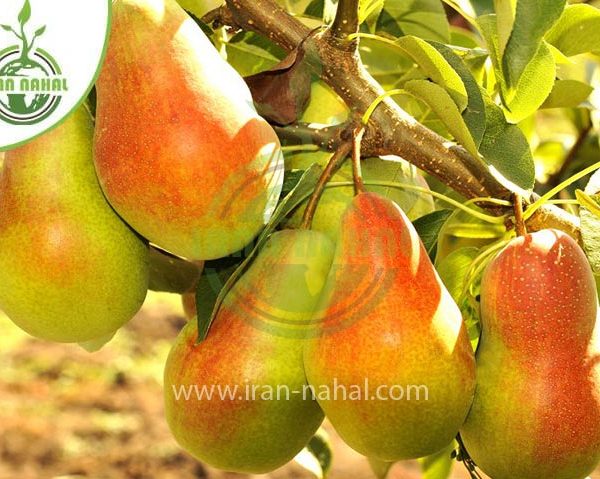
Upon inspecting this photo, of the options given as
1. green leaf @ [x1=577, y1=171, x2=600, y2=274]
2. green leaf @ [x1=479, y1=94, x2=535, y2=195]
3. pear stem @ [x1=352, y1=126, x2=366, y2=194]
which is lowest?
green leaf @ [x1=577, y1=171, x2=600, y2=274]

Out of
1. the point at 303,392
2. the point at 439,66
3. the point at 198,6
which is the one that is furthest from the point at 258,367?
the point at 198,6

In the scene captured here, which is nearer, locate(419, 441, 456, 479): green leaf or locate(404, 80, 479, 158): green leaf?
locate(404, 80, 479, 158): green leaf

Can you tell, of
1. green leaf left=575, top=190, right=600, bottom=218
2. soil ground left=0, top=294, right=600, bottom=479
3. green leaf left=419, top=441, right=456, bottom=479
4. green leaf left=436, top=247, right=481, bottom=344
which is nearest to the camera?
green leaf left=575, top=190, right=600, bottom=218

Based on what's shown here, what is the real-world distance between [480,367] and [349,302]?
123 mm

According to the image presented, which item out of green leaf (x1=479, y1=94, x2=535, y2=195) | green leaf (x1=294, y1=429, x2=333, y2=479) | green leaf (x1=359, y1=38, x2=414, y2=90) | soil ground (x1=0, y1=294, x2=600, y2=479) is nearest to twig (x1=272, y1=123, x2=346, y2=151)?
green leaf (x1=479, y1=94, x2=535, y2=195)

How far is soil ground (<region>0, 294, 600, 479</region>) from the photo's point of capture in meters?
2.52

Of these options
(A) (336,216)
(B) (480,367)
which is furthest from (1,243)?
(B) (480,367)

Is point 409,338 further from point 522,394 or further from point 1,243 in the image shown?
point 1,243

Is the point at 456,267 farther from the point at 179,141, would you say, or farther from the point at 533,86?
the point at 179,141

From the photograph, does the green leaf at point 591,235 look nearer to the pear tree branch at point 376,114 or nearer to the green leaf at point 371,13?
the pear tree branch at point 376,114

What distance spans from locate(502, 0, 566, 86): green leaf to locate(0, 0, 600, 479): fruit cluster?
15cm

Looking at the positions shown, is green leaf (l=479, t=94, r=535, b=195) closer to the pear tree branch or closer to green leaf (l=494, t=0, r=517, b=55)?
the pear tree branch

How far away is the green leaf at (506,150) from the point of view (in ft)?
2.47

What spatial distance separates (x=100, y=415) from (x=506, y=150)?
2.22 metres
